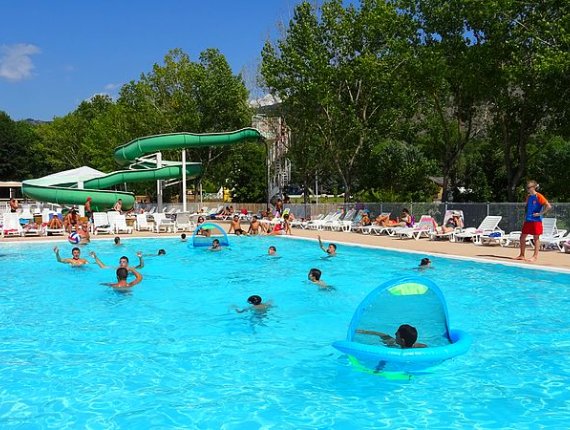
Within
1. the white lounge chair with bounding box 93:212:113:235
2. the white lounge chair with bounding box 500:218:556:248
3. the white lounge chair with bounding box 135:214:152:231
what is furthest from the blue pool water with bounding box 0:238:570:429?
the white lounge chair with bounding box 135:214:152:231

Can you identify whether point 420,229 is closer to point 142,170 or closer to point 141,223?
point 141,223

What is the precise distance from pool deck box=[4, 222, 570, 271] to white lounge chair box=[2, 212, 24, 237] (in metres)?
0.52

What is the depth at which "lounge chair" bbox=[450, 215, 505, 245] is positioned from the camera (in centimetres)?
1621

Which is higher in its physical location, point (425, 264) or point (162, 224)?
point (162, 224)

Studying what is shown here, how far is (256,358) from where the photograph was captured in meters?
6.94

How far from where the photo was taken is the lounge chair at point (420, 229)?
60.9 ft

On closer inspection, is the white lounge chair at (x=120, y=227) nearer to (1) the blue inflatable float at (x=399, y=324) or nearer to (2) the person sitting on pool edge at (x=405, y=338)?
(1) the blue inflatable float at (x=399, y=324)

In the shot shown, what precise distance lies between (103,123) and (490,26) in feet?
112

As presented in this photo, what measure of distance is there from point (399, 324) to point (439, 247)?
10.6 meters

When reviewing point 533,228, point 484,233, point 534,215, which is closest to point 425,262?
point 533,228

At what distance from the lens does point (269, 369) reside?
257 inches

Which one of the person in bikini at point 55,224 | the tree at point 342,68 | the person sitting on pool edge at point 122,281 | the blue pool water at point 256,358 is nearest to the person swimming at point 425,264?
the blue pool water at point 256,358

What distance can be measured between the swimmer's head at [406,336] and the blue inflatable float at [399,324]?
8cm

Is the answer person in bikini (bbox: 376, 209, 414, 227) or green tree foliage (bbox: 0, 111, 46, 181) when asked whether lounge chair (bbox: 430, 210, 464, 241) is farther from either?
green tree foliage (bbox: 0, 111, 46, 181)
